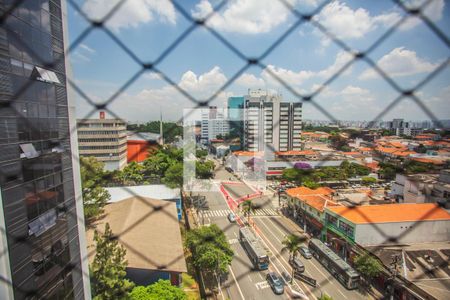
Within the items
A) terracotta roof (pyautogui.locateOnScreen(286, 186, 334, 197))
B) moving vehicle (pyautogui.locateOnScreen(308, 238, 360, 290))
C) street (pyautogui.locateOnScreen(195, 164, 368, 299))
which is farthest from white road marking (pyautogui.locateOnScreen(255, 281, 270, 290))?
terracotta roof (pyautogui.locateOnScreen(286, 186, 334, 197))

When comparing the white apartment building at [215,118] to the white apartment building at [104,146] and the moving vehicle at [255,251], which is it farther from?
the white apartment building at [104,146]

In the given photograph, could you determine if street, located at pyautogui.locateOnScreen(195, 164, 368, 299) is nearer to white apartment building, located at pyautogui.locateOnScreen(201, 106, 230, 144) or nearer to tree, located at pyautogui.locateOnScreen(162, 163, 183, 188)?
white apartment building, located at pyautogui.locateOnScreen(201, 106, 230, 144)

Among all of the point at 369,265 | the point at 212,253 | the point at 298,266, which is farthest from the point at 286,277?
the point at 212,253

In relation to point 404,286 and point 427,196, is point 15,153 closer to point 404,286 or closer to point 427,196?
point 404,286

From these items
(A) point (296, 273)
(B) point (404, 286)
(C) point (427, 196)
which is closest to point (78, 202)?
(A) point (296, 273)

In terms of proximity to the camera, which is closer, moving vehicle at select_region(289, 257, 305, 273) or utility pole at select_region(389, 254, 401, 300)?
utility pole at select_region(389, 254, 401, 300)
